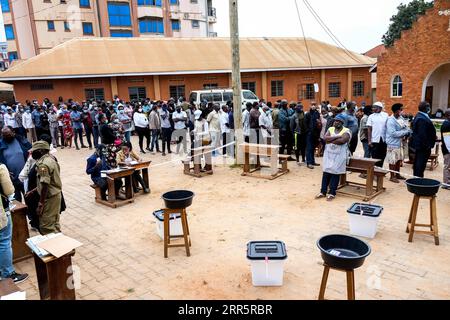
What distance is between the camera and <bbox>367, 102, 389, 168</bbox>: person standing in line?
326 inches

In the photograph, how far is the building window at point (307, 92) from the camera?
2758 centimetres

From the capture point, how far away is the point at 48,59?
2180 cm

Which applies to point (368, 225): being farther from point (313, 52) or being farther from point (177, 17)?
point (177, 17)

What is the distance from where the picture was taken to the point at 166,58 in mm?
24125

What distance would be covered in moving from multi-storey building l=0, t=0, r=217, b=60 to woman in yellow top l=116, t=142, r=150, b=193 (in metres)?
35.9

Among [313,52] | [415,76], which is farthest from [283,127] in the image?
[313,52]

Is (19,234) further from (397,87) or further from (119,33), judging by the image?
(119,33)

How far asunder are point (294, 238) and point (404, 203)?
286 centimetres

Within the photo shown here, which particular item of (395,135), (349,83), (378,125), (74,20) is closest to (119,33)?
(74,20)

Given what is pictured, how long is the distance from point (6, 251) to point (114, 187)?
323 cm

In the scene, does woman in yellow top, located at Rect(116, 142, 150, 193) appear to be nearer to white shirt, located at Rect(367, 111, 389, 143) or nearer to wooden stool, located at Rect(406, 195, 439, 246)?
white shirt, located at Rect(367, 111, 389, 143)

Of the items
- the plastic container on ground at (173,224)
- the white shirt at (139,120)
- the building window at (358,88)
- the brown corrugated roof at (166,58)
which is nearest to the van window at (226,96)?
the brown corrugated roof at (166,58)

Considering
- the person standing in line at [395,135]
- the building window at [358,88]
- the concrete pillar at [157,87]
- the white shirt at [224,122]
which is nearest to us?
the person standing in line at [395,135]

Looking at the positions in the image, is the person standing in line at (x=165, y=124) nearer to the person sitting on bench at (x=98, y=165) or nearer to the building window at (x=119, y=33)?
the person sitting on bench at (x=98, y=165)
